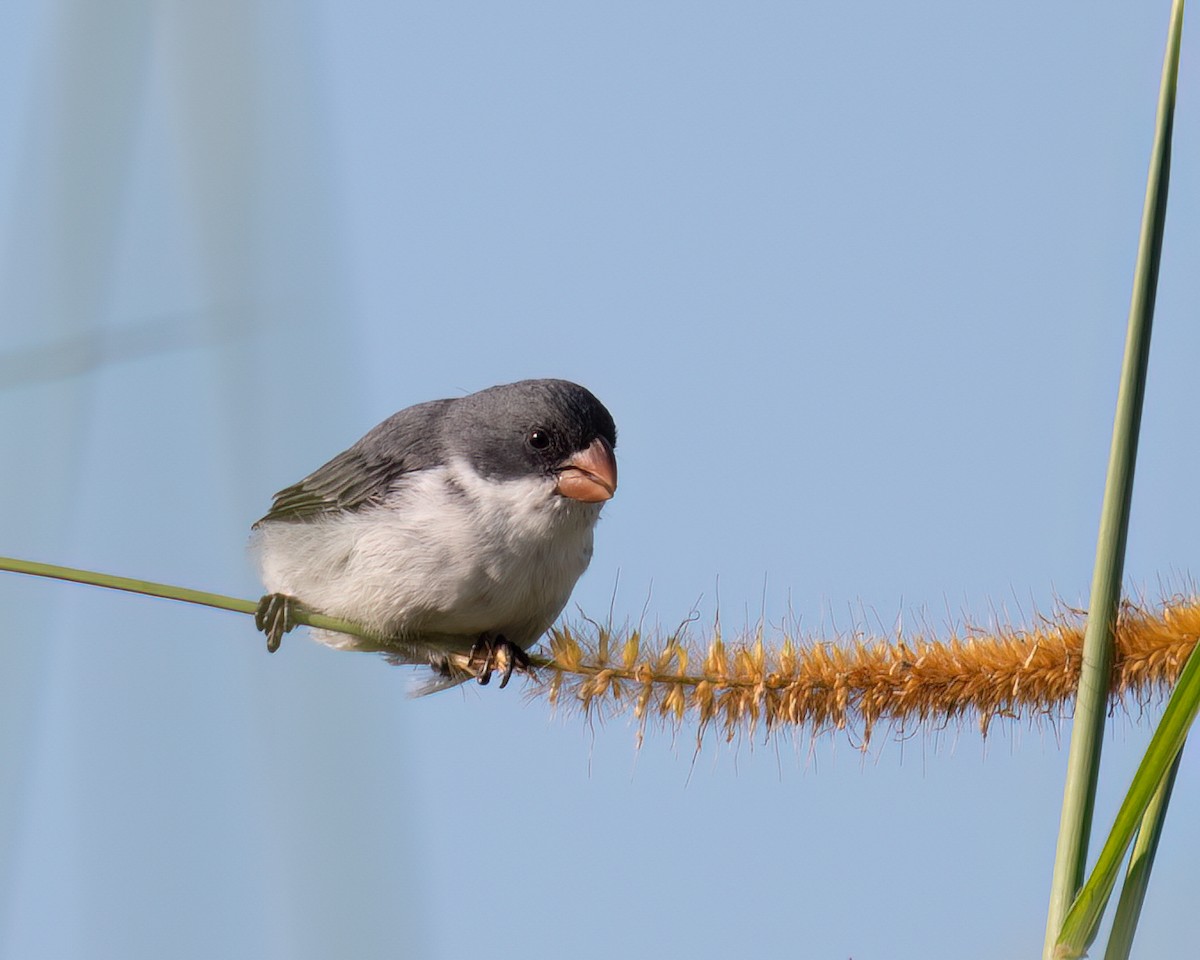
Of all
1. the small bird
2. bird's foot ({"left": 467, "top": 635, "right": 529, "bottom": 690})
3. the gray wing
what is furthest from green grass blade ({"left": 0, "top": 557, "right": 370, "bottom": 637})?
the gray wing

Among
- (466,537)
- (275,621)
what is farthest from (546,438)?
(275,621)

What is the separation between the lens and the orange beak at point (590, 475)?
9.75 feet

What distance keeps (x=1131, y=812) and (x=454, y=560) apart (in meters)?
1.84

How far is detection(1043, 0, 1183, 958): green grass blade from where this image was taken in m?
1.35

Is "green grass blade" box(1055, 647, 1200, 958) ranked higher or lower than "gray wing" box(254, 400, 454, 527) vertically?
lower

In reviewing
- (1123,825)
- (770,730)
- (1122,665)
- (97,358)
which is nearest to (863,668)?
(770,730)

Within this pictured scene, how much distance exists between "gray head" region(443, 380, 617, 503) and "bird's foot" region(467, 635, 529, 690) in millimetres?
399

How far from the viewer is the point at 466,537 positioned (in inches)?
117

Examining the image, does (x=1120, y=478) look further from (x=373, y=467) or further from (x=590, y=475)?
(x=373, y=467)

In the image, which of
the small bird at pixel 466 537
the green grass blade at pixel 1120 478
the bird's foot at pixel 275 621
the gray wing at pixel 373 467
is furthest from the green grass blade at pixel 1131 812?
the gray wing at pixel 373 467

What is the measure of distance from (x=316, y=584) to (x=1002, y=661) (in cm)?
195

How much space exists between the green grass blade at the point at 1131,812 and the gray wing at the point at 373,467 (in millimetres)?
2182

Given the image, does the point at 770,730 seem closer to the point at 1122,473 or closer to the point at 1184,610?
the point at 1184,610

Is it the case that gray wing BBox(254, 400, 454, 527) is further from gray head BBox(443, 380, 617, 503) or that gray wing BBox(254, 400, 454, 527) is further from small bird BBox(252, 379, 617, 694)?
gray head BBox(443, 380, 617, 503)
